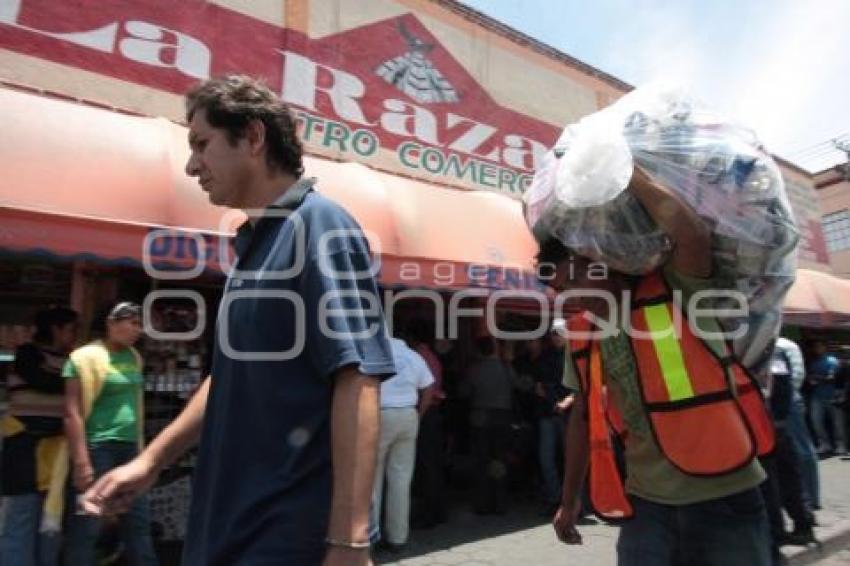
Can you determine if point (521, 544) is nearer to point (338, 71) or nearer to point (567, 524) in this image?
point (567, 524)

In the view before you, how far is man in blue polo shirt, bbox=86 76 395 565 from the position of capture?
144cm

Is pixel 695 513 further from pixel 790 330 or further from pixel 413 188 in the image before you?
pixel 790 330

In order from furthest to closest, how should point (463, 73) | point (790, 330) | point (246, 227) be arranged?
1. point (790, 330)
2. point (463, 73)
3. point (246, 227)

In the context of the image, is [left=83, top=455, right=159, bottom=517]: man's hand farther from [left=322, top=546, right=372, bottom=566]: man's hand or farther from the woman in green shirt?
the woman in green shirt

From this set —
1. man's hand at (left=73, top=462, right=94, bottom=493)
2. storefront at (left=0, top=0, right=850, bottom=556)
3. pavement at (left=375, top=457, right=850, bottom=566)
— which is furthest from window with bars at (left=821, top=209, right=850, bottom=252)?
man's hand at (left=73, top=462, right=94, bottom=493)

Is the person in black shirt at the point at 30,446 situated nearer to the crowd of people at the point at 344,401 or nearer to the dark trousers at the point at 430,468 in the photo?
the crowd of people at the point at 344,401

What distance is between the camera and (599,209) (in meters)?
1.93

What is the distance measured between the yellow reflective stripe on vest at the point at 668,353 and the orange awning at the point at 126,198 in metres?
3.29

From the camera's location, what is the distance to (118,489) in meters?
1.77

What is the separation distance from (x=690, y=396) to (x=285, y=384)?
1.12 m

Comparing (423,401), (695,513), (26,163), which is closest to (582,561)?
(423,401)

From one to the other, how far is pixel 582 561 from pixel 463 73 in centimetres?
565

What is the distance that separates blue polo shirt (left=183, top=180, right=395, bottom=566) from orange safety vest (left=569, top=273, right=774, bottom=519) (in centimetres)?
86

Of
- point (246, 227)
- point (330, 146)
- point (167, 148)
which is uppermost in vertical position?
point (330, 146)
